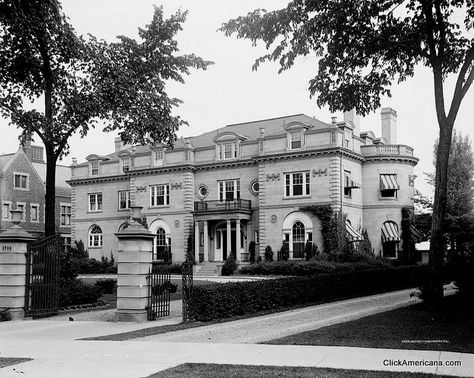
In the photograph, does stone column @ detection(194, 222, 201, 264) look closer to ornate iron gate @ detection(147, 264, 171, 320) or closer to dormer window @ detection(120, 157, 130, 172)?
dormer window @ detection(120, 157, 130, 172)

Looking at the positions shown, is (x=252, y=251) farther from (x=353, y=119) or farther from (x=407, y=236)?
(x=353, y=119)

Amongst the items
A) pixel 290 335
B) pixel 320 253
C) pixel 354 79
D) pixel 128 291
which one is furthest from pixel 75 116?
pixel 320 253

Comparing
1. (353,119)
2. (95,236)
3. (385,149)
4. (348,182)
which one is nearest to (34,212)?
(95,236)

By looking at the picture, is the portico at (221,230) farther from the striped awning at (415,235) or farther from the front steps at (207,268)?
the striped awning at (415,235)

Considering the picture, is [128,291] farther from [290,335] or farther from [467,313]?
[467,313]

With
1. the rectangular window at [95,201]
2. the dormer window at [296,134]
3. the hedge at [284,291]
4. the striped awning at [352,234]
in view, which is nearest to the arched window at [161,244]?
the rectangular window at [95,201]

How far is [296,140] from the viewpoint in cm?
4575

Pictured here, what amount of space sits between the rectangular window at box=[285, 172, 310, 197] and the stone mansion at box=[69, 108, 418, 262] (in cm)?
8

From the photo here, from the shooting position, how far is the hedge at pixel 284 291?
17016mm

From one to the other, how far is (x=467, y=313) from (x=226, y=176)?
33854 millimetres

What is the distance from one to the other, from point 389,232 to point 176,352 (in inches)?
1472

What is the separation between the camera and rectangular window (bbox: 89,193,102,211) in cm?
5844

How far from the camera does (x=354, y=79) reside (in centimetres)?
2214

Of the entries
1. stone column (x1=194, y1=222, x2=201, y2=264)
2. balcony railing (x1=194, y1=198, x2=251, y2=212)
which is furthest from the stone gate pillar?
stone column (x1=194, y1=222, x2=201, y2=264)
